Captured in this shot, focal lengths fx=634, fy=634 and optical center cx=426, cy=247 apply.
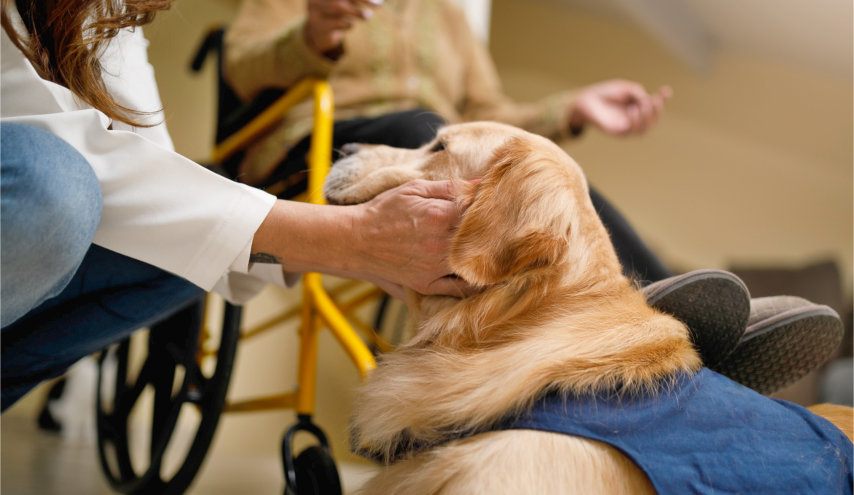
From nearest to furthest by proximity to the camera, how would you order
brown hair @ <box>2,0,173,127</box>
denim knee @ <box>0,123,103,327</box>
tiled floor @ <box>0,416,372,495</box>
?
denim knee @ <box>0,123,103,327</box> → brown hair @ <box>2,0,173,127</box> → tiled floor @ <box>0,416,372,495</box>

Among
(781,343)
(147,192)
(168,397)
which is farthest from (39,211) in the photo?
(781,343)

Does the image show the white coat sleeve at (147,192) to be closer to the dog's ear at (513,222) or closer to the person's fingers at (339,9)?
the dog's ear at (513,222)

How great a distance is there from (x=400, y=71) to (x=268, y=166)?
41cm

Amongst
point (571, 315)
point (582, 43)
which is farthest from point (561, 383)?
point (582, 43)

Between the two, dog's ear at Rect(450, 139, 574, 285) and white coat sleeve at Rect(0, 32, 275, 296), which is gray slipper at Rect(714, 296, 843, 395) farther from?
white coat sleeve at Rect(0, 32, 275, 296)

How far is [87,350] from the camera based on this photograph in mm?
1003

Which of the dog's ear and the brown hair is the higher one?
the brown hair

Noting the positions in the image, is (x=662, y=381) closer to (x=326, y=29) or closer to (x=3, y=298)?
(x=3, y=298)

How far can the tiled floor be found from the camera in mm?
1322

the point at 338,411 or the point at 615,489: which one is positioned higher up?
the point at 615,489

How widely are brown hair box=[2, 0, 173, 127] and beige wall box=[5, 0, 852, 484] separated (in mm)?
1387

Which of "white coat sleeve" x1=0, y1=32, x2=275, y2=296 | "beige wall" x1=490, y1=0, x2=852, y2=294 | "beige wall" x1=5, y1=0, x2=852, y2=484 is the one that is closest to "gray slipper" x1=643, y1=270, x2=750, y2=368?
"white coat sleeve" x1=0, y1=32, x2=275, y2=296

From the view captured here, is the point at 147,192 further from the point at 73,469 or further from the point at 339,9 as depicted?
the point at 73,469

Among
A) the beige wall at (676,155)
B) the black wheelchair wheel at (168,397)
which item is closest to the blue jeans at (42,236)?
the black wheelchair wheel at (168,397)
